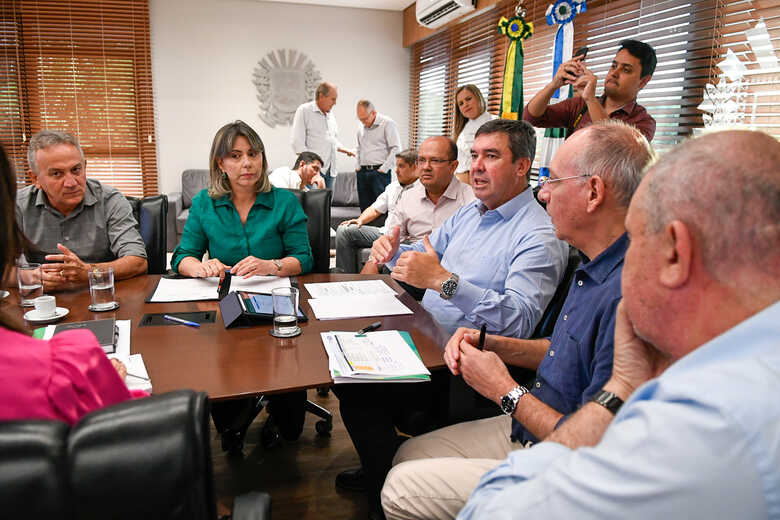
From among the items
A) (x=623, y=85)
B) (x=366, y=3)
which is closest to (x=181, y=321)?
(x=623, y=85)

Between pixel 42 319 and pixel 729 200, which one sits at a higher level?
pixel 729 200

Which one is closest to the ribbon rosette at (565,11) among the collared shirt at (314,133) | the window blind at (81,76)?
the collared shirt at (314,133)

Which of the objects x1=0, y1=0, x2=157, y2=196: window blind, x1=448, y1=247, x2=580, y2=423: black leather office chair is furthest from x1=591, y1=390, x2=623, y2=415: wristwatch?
x1=0, y1=0, x2=157, y2=196: window blind

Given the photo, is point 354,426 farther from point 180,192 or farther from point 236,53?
point 236,53

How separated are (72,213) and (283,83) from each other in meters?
4.71

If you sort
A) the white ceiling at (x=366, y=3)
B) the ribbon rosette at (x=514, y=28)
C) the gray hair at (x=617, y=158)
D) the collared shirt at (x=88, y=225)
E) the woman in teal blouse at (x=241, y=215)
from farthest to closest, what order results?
1. the white ceiling at (x=366, y=3)
2. the ribbon rosette at (x=514, y=28)
3. the woman in teal blouse at (x=241, y=215)
4. the collared shirt at (x=88, y=225)
5. the gray hair at (x=617, y=158)

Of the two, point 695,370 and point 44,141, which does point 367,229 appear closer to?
point 44,141

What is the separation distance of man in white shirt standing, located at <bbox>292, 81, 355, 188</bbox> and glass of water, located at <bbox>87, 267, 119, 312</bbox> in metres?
4.32

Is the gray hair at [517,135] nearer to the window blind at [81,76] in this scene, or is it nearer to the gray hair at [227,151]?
the gray hair at [227,151]

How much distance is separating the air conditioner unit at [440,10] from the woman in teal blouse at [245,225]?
335 centimetres

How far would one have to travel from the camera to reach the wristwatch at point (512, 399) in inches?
46.7

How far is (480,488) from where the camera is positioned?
0.68 m

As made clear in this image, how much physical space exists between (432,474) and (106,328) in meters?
Answer: 0.90

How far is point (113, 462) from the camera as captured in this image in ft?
1.70
